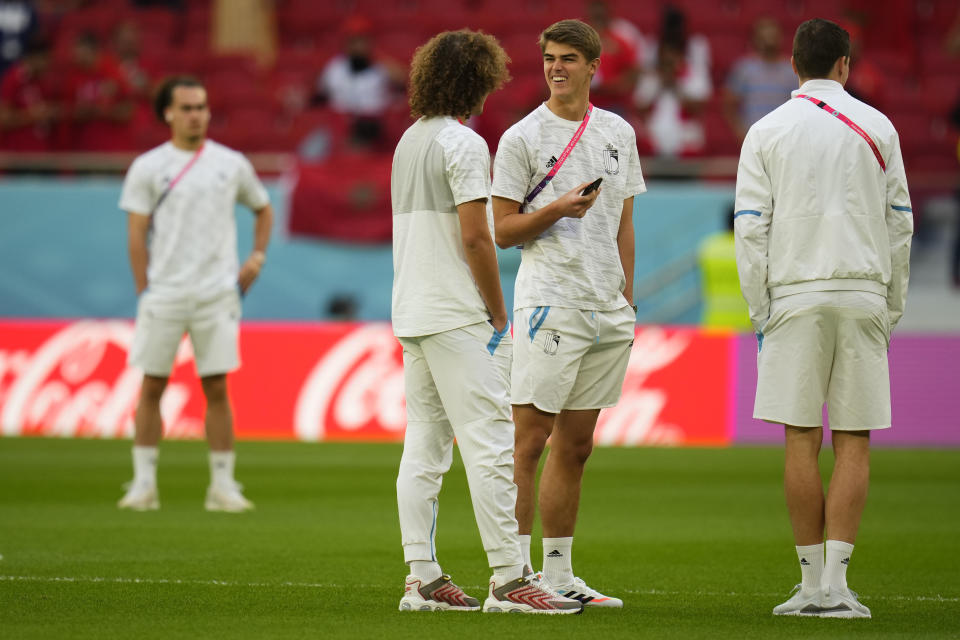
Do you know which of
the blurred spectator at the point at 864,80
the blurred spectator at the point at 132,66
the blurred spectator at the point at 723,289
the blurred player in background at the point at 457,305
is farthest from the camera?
the blurred spectator at the point at 132,66

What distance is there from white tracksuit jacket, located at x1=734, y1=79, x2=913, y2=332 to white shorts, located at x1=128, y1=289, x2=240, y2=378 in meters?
4.67

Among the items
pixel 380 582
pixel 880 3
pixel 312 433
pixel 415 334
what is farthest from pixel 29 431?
pixel 880 3

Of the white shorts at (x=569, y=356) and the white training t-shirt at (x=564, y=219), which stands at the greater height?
the white training t-shirt at (x=564, y=219)

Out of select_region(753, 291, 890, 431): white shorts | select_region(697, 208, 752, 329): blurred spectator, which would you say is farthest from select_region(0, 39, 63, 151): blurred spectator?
select_region(753, 291, 890, 431): white shorts

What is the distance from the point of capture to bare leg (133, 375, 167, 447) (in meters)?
10.0

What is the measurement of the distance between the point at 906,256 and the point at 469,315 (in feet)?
5.96

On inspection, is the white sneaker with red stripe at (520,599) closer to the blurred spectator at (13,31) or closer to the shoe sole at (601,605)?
the shoe sole at (601,605)

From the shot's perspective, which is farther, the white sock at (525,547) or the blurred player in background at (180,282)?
the blurred player in background at (180,282)

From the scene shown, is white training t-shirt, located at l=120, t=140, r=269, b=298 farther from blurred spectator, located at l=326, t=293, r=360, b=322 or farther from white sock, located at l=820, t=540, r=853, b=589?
blurred spectator, located at l=326, t=293, r=360, b=322

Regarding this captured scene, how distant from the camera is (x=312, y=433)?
51.5 ft

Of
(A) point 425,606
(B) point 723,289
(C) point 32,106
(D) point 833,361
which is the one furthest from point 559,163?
(C) point 32,106

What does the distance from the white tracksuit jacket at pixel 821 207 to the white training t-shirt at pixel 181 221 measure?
4706mm

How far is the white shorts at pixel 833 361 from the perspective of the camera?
616 centimetres

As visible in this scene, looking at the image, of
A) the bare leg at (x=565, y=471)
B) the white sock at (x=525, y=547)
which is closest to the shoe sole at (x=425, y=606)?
the white sock at (x=525, y=547)
